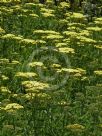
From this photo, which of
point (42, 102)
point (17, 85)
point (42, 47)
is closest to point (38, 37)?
point (42, 47)

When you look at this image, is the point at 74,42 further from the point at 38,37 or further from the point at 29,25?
the point at 29,25

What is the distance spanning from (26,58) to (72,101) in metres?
2.64

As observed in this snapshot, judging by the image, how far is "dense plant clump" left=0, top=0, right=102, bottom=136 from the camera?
23.9ft

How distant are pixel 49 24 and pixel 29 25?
2.17ft

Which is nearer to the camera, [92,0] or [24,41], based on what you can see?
[24,41]

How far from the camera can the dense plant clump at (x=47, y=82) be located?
23.9 ft

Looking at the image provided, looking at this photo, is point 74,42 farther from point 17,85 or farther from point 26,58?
point 17,85

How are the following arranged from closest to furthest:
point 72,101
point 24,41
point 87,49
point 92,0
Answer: point 72,101 < point 24,41 < point 87,49 < point 92,0

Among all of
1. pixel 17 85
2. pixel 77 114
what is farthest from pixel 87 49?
pixel 77 114

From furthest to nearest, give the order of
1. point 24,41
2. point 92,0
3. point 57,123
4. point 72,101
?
point 92,0 < point 24,41 < point 72,101 < point 57,123

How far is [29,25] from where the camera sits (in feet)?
46.8

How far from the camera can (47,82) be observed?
9.59 m

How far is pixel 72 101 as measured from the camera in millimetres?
8867

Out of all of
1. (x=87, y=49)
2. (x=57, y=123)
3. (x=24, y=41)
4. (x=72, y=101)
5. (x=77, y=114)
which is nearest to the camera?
(x=57, y=123)
